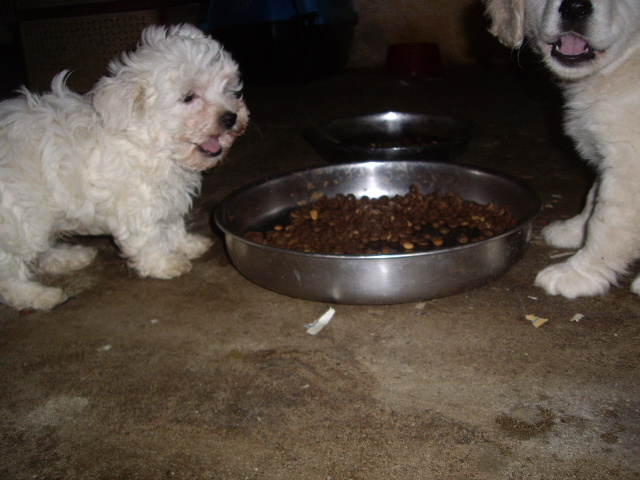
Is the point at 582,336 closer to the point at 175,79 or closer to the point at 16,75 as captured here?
the point at 175,79

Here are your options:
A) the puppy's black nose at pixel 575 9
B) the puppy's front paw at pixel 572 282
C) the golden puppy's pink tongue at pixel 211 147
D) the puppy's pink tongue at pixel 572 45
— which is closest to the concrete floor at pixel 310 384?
the puppy's front paw at pixel 572 282

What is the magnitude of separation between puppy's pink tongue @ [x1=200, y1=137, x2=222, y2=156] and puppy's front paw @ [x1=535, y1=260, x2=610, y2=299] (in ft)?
5.96

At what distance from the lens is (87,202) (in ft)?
8.96

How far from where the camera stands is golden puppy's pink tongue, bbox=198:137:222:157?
286 cm

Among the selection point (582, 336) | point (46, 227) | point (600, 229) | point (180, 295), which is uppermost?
point (600, 229)

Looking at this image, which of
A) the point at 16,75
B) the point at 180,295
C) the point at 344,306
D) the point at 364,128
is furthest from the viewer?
the point at 16,75

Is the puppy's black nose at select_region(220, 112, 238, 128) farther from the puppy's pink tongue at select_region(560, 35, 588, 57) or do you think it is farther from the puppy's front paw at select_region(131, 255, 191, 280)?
the puppy's pink tongue at select_region(560, 35, 588, 57)

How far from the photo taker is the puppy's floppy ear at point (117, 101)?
2.57m

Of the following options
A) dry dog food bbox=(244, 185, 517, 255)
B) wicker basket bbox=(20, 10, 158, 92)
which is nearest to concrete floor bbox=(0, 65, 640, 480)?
dry dog food bbox=(244, 185, 517, 255)

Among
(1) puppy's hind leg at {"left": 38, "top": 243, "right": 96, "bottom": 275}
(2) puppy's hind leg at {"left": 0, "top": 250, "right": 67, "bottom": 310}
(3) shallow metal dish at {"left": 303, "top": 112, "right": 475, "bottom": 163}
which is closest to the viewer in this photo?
(2) puppy's hind leg at {"left": 0, "top": 250, "right": 67, "bottom": 310}

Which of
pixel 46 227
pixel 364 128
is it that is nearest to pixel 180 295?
A: pixel 46 227

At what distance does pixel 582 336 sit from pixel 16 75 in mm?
11371

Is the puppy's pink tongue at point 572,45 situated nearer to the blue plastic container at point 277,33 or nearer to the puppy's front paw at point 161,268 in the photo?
the puppy's front paw at point 161,268

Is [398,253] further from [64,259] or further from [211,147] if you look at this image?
[64,259]
